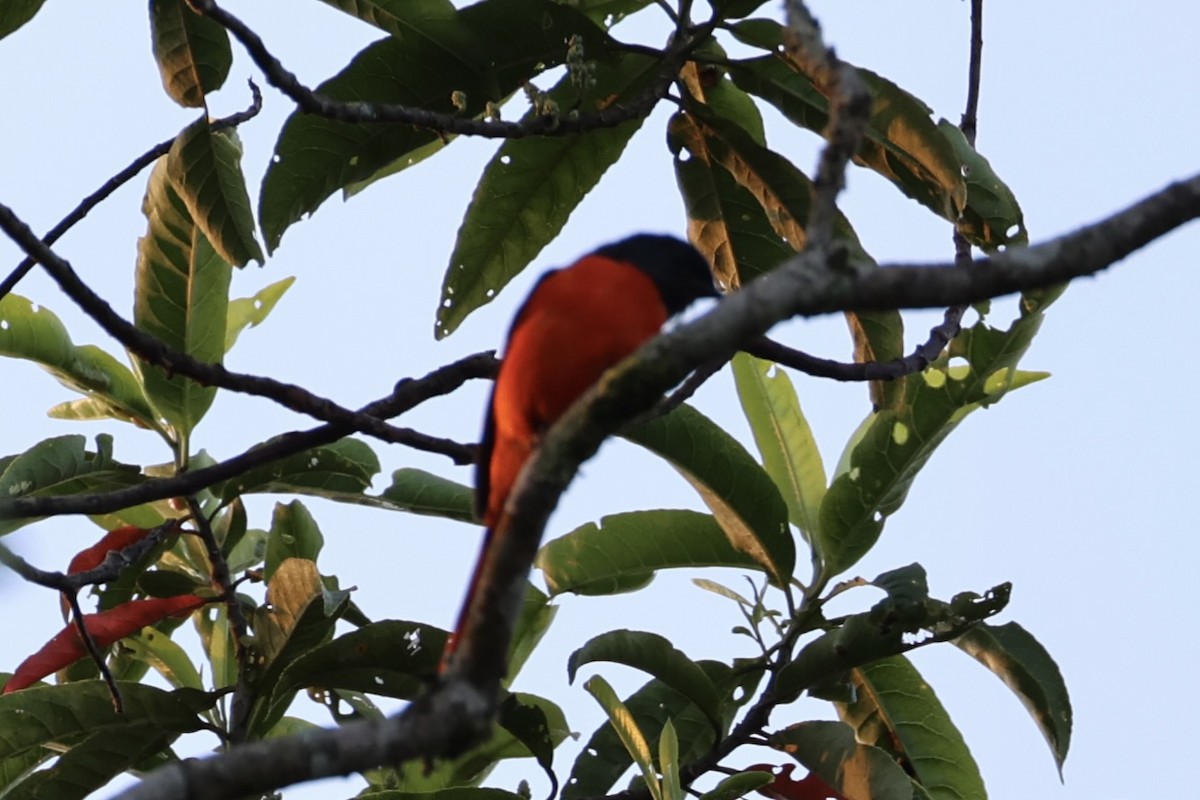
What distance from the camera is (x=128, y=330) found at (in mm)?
3287

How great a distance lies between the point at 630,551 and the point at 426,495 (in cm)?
69

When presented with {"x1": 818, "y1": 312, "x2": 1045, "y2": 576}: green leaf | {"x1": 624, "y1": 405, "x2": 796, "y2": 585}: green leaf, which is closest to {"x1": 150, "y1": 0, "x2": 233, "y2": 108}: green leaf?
{"x1": 624, "y1": 405, "x2": 796, "y2": 585}: green leaf

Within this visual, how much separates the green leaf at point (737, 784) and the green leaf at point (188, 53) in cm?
245

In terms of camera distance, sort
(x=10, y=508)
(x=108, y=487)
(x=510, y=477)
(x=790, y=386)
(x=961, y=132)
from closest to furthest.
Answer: (x=510, y=477) → (x=10, y=508) → (x=961, y=132) → (x=108, y=487) → (x=790, y=386)

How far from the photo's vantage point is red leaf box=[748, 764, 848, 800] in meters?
4.14

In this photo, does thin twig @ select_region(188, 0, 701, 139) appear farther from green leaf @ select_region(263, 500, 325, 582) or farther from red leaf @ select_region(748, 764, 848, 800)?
red leaf @ select_region(748, 764, 848, 800)

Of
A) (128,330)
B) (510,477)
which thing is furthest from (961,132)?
(128,330)

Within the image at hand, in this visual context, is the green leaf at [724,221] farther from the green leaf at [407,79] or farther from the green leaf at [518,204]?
the green leaf at [407,79]

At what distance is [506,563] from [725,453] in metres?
2.30

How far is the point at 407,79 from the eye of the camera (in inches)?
167

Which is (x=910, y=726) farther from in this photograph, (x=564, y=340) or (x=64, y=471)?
(x=64, y=471)

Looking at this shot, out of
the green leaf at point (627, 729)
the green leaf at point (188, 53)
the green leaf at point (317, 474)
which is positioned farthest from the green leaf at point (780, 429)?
the green leaf at point (188, 53)

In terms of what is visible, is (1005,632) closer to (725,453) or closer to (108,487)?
(725,453)

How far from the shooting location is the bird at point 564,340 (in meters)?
2.98
